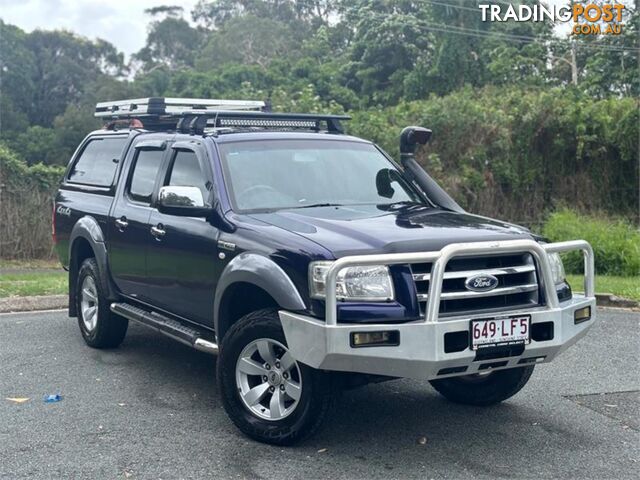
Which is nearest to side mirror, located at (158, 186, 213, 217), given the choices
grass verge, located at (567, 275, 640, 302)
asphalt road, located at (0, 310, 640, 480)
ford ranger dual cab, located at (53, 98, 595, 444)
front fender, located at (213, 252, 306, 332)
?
ford ranger dual cab, located at (53, 98, 595, 444)

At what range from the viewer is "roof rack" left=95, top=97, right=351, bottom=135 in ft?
23.1

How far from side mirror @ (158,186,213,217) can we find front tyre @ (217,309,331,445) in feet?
3.03

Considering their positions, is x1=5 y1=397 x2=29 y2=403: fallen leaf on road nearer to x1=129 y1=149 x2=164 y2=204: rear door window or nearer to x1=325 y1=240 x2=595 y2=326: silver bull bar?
x1=129 y1=149 x2=164 y2=204: rear door window

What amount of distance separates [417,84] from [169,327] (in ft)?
99.5

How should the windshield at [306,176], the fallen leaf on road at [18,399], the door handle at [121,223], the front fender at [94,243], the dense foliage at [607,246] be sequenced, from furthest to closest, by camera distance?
the dense foliage at [607,246], the front fender at [94,243], the door handle at [121,223], the fallen leaf on road at [18,399], the windshield at [306,176]

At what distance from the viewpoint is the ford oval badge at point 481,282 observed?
511 centimetres

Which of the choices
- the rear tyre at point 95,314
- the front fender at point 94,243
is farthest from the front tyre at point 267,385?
the rear tyre at point 95,314

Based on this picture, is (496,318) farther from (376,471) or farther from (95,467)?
(95,467)

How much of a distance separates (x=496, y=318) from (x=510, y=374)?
4.15 feet

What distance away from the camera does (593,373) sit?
7.27m

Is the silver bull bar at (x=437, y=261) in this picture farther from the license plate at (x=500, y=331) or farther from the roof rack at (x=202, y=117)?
the roof rack at (x=202, y=117)

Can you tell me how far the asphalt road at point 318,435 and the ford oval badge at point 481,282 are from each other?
974mm

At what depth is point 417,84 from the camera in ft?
117

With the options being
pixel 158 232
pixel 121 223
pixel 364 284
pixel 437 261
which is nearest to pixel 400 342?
pixel 364 284
